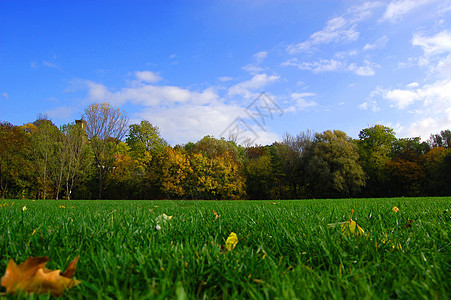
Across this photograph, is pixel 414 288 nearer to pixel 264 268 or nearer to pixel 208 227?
pixel 264 268

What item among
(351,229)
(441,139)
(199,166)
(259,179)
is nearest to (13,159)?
(199,166)

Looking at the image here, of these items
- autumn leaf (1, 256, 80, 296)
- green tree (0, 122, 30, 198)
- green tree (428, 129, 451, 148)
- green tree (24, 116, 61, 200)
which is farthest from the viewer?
green tree (428, 129, 451, 148)

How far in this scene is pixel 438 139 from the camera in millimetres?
34844

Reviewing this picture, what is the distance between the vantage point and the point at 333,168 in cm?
2872

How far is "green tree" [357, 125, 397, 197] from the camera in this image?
100 feet

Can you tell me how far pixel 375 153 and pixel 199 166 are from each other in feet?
69.3

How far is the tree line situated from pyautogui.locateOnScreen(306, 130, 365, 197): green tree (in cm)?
10

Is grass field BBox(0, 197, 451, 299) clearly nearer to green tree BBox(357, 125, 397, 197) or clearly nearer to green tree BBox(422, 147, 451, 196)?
green tree BBox(422, 147, 451, 196)

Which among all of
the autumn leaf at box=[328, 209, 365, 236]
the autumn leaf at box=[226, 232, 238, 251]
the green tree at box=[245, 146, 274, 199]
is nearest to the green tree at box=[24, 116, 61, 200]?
the green tree at box=[245, 146, 274, 199]

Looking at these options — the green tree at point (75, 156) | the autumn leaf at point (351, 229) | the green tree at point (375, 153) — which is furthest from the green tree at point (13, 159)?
the green tree at point (375, 153)

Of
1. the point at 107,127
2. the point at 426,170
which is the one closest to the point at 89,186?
the point at 107,127

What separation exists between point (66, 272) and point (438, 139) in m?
44.6

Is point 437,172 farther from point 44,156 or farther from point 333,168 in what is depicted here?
point 44,156

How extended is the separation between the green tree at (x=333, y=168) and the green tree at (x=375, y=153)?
2.03 metres
